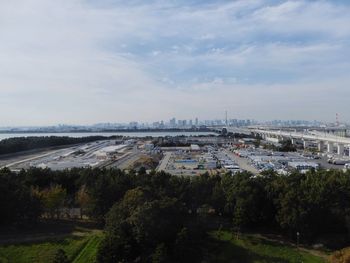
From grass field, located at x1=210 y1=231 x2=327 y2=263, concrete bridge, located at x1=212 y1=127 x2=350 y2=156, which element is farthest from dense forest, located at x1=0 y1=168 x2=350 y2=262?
concrete bridge, located at x1=212 y1=127 x2=350 y2=156

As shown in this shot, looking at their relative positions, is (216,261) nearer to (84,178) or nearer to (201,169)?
(84,178)

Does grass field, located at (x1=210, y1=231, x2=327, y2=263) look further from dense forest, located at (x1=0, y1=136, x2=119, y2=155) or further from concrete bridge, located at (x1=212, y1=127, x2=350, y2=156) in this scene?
dense forest, located at (x1=0, y1=136, x2=119, y2=155)

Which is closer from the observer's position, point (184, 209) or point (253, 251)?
point (184, 209)

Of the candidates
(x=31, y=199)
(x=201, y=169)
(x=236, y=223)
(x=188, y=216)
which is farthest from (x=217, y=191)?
(x=201, y=169)

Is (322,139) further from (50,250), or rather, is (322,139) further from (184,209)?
(50,250)

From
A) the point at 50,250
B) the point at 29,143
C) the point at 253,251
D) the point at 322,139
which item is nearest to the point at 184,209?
the point at 253,251

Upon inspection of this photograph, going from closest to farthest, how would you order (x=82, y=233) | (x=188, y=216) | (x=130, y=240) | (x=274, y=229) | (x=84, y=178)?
1. (x=130, y=240)
2. (x=188, y=216)
3. (x=82, y=233)
4. (x=274, y=229)
5. (x=84, y=178)
